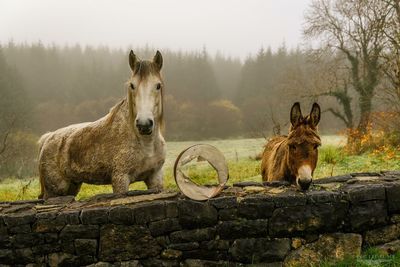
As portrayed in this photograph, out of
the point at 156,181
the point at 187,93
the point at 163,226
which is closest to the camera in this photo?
the point at 163,226

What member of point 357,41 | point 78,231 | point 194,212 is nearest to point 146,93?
point 194,212

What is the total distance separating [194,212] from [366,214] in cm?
212

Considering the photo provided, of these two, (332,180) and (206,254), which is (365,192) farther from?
(206,254)

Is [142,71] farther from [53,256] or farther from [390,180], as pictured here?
[390,180]

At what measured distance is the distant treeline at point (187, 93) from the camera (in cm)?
3262

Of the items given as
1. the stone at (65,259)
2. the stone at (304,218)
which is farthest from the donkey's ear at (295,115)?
the stone at (65,259)

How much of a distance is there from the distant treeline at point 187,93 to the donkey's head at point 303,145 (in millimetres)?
21216

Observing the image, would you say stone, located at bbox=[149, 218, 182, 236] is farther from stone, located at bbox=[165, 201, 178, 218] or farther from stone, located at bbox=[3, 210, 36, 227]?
stone, located at bbox=[3, 210, 36, 227]

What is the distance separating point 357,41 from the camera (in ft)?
81.3

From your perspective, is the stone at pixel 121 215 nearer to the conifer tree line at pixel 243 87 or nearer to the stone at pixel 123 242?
the stone at pixel 123 242

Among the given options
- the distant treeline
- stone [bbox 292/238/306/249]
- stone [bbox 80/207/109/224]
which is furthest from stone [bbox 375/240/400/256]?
the distant treeline

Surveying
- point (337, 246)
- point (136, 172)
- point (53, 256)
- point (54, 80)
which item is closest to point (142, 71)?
point (136, 172)

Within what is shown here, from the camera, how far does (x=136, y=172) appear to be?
189 inches

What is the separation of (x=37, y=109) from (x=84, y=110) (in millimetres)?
4619
